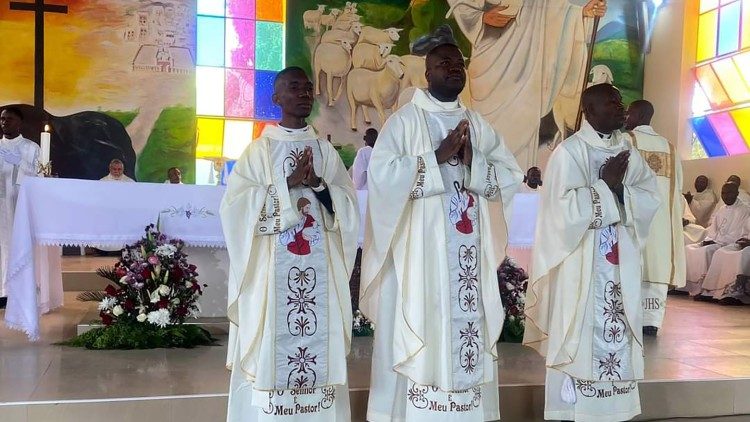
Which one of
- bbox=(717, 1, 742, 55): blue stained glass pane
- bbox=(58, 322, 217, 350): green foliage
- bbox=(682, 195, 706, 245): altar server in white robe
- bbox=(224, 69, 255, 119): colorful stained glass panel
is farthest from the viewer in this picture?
bbox=(224, 69, 255, 119): colorful stained glass panel

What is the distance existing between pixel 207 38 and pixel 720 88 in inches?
343

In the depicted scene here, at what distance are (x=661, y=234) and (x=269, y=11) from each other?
8.65 meters

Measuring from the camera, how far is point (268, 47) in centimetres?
1179

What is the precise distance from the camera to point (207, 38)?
11.6 metres

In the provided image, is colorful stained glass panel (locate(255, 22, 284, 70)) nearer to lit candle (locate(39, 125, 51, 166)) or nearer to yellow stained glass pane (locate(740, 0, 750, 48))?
lit candle (locate(39, 125, 51, 166))

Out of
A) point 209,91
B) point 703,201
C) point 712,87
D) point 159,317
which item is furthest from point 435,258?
point 712,87

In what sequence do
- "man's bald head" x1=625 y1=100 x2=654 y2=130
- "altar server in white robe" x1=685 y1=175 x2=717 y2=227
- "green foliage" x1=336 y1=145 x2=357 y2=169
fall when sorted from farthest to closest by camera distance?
"green foliage" x1=336 y1=145 x2=357 y2=169
"altar server in white robe" x1=685 y1=175 x2=717 y2=227
"man's bald head" x1=625 y1=100 x2=654 y2=130

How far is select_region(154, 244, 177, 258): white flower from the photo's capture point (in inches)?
184

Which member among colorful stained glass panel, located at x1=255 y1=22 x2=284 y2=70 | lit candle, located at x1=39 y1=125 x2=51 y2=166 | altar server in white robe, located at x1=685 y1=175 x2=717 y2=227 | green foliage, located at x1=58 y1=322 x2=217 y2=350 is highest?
colorful stained glass panel, located at x1=255 y1=22 x2=284 y2=70

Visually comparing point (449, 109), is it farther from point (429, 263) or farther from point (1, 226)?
point (1, 226)

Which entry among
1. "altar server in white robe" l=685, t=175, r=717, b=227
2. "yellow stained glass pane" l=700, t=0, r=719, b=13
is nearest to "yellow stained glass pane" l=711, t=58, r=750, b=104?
"yellow stained glass pane" l=700, t=0, r=719, b=13

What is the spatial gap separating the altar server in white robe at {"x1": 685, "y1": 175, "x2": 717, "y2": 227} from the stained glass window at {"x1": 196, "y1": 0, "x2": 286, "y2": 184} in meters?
7.02

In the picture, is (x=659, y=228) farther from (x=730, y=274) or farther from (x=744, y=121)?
(x=744, y=121)

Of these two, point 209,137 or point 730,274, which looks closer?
point 730,274
